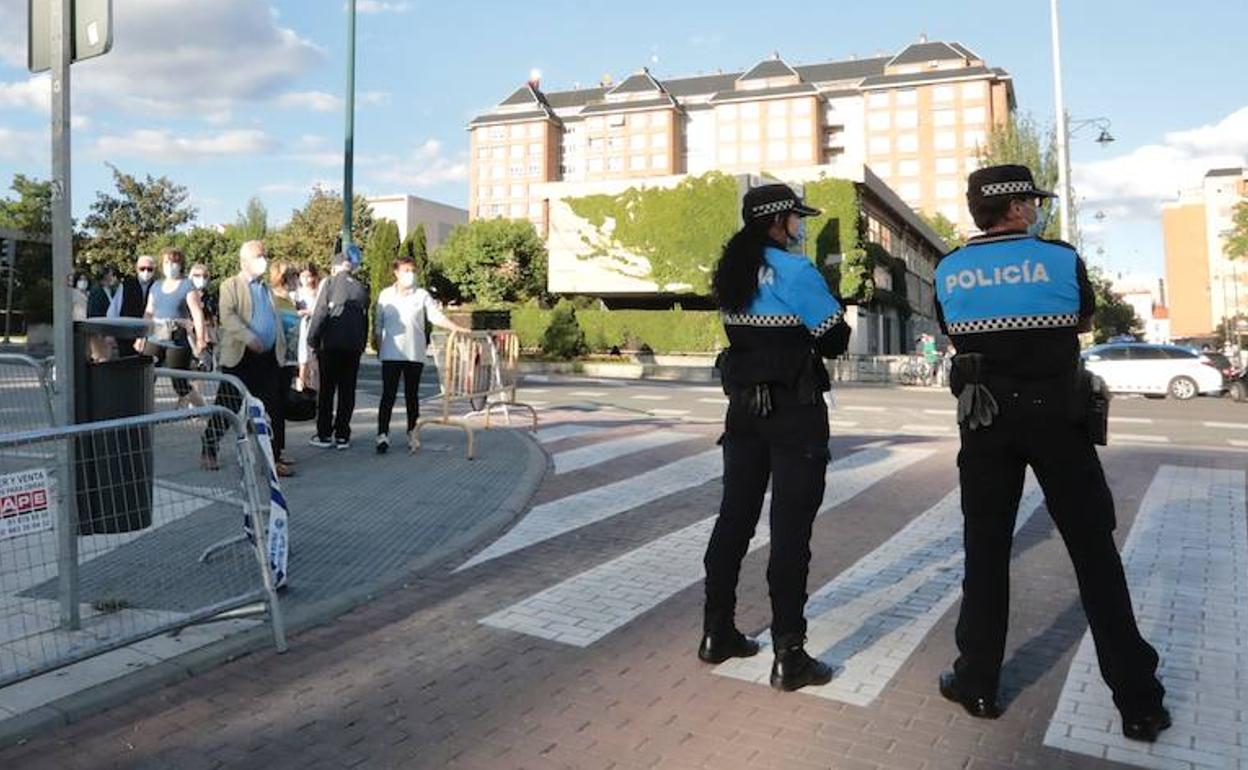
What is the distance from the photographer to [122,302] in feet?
35.2

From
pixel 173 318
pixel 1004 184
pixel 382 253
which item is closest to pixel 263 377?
pixel 173 318

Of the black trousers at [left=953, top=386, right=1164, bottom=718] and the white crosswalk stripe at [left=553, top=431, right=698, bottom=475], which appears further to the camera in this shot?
the white crosswalk stripe at [left=553, top=431, right=698, bottom=475]

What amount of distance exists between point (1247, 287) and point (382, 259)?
105731 millimetres

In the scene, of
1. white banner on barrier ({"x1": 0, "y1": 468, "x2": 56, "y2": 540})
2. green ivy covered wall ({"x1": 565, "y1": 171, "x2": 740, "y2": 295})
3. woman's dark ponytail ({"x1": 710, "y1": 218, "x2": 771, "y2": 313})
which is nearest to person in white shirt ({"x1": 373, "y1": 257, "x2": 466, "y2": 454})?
white banner on barrier ({"x1": 0, "y1": 468, "x2": 56, "y2": 540})

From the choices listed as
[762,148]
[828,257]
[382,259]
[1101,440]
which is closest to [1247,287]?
[762,148]

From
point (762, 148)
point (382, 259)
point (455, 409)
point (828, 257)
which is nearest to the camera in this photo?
point (455, 409)

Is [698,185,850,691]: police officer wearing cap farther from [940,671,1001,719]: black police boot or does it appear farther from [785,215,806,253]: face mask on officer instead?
[940,671,1001,719]: black police boot

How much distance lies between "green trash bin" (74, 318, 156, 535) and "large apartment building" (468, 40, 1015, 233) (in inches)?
3295

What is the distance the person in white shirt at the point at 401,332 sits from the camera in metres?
8.69

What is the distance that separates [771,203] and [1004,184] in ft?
2.71

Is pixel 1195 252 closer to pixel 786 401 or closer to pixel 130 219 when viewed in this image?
pixel 130 219

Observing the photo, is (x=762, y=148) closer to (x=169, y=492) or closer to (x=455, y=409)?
(x=455, y=409)

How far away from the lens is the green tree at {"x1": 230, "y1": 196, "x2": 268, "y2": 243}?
257 ft

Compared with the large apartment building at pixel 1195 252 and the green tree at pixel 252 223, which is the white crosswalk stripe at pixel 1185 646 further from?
the large apartment building at pixel 1195 252
